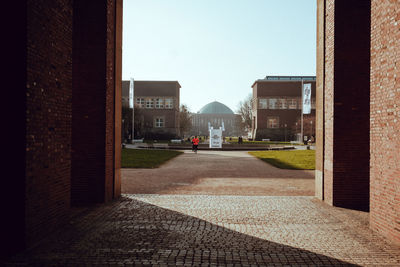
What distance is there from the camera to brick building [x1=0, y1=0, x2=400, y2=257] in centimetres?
520

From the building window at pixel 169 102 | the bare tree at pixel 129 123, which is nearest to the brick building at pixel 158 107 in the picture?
the building window at pixel 169 102

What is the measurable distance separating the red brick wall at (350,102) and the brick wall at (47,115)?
20.9 feet

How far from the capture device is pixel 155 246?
5.45m

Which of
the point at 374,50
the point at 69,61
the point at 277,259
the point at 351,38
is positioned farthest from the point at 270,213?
the point at 69,61

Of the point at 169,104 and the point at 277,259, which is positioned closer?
the point at 277,259

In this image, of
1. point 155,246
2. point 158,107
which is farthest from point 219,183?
point 158,107

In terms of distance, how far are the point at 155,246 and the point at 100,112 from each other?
449 cm

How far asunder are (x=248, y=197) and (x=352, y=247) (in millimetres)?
4375

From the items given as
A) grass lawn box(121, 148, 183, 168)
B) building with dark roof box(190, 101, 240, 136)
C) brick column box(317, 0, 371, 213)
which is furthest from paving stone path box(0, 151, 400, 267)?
building with dark roof box(190, 101, 240, 136)

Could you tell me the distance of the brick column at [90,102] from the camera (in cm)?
874

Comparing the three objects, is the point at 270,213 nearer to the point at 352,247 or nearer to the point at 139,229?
the point at 352,247

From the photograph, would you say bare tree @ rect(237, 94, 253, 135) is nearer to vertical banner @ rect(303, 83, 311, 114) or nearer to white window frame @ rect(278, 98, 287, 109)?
white window frame @ rect(278, 98, 287, 109)

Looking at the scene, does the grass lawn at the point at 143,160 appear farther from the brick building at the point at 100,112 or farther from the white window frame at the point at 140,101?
the white window frame at the point at 140,101

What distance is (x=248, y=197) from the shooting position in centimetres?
977
